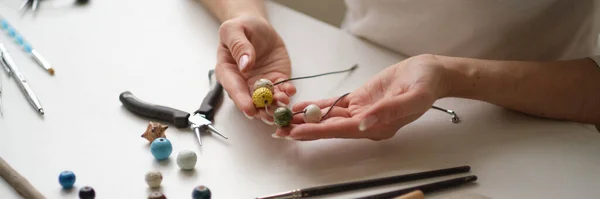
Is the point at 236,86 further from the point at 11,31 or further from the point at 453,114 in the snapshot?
the point at 11,31

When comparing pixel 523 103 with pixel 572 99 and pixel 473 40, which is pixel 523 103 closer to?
pixel 572 99

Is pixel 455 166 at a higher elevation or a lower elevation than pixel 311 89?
lower

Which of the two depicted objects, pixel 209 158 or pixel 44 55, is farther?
pixel 44 55

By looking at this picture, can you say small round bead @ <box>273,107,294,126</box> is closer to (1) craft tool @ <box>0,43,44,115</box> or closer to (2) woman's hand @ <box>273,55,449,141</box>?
(2) woman's hand @ <box>273,55,449,141</box>

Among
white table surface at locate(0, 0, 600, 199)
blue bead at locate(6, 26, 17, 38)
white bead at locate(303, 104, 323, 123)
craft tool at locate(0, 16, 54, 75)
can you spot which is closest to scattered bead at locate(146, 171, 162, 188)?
white table surface at locate(0, 0, 600, 199)

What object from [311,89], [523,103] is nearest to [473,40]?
[523,103]

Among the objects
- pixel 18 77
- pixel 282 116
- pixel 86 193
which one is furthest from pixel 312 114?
pixel 18 77

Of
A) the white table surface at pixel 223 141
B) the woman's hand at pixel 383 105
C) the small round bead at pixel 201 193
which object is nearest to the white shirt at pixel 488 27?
the white table surface at pixel 223 141
